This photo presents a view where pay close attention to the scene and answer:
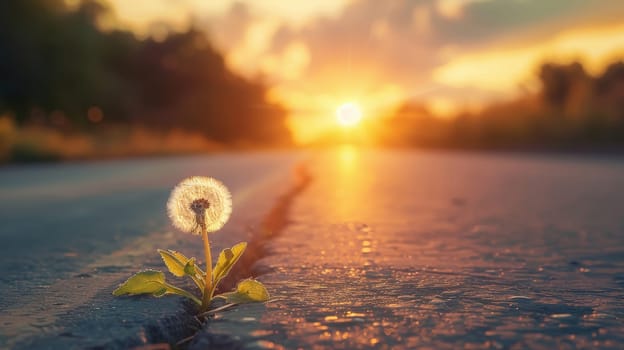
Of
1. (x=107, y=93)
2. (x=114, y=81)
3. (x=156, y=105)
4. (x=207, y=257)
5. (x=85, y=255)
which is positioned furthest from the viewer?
(x=156, y=105)

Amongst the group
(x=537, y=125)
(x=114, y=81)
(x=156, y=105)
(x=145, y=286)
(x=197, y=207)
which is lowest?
(x=145, y=286)

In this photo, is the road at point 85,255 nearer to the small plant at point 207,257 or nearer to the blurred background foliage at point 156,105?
the small plant at point 207,257

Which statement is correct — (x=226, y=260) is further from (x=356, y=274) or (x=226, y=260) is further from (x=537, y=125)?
(x=537, y=125)

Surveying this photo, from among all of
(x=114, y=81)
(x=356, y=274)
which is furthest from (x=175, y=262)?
(x=114, y=81)

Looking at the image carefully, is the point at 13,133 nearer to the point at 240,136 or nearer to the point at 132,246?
the point at 132,246

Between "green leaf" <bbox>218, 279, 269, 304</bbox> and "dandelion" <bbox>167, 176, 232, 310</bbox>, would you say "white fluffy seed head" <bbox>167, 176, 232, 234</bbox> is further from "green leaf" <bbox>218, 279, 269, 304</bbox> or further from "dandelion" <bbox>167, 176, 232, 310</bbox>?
"green leaf" <bbox>218, 279, 269, 304</bbox>

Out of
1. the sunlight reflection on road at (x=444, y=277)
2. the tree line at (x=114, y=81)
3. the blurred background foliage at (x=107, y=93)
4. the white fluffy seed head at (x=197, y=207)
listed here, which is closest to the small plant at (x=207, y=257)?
the white fluffy seed head at (x=197, y=207)

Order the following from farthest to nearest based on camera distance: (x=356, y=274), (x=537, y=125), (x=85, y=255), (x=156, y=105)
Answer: (x=156, y=105), (x=537, y=125), (x=85, y=255), (x=356, y=274)
